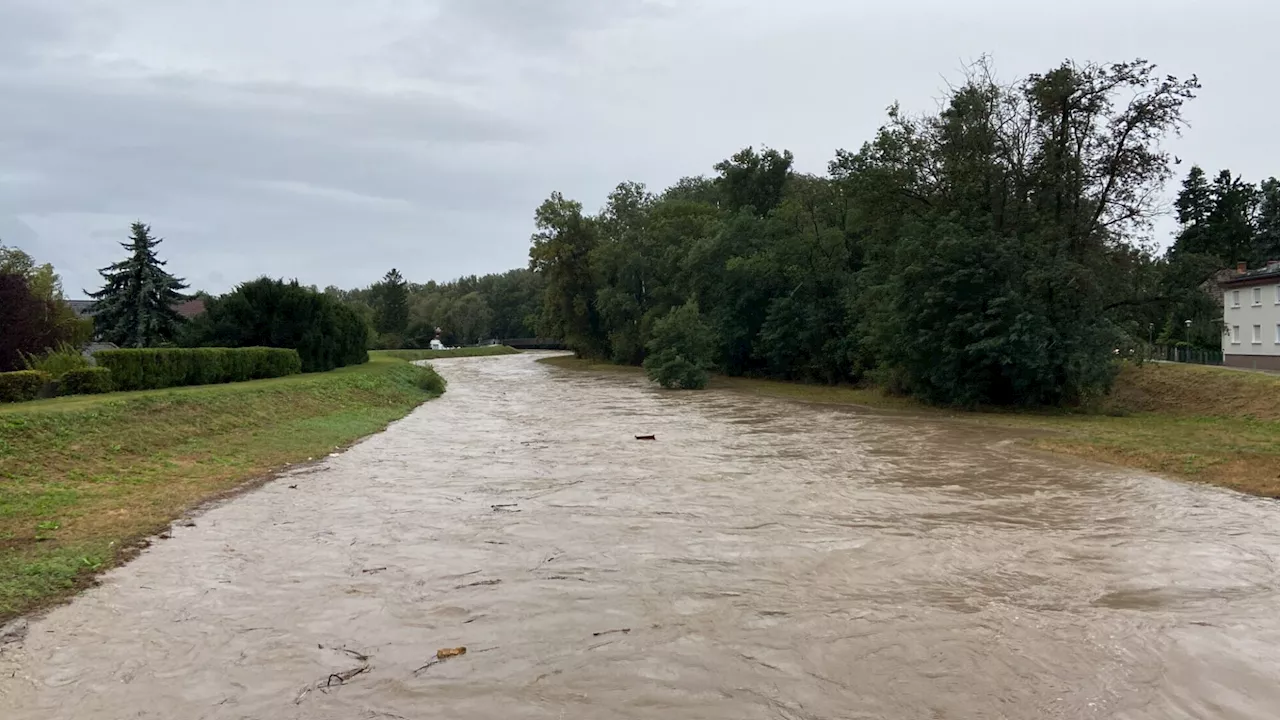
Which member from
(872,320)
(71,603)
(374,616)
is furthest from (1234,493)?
(872,320)

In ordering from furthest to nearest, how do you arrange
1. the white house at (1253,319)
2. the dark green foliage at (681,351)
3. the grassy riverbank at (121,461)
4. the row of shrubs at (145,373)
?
1. the dark green foliage at (681,351)
2. the white house at (1253,319)
3. the row of shrubs at (145,373)
4. the grassy riverbank at (121,461)

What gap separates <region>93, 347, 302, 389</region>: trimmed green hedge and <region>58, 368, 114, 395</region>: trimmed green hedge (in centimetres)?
68

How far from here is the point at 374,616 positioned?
7.07m

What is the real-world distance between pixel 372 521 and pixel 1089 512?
391 inches

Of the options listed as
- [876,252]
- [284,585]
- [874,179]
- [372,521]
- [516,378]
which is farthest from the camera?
[516,378]

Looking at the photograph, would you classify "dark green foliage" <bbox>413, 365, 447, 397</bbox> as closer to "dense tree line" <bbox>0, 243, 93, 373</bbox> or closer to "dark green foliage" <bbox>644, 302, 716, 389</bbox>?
"dark green foliage" <bbox>644, 302, 716, 389</bbox>

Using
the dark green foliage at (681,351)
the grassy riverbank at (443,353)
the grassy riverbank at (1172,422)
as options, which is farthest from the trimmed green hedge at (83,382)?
the grassy riverbank at (443,353)

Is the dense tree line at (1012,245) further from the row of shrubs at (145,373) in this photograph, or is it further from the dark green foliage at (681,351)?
the row of shrubs at (145,373)

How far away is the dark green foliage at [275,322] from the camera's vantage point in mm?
32875

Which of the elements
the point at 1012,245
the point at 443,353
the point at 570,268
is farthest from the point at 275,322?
the point at 443,353

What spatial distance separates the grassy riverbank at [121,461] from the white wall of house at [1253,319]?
42.6 m

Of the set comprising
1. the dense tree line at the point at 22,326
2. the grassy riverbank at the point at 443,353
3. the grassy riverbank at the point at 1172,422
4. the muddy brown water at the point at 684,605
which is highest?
the dense tree line at the point at 22,326

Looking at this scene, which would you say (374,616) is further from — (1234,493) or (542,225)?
(542,225)

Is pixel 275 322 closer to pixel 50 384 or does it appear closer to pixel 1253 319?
pixel 50 384
